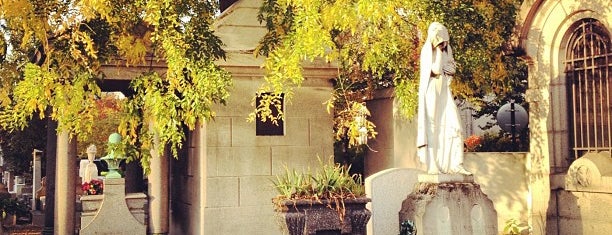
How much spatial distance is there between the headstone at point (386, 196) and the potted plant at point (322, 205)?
1345 millimetres

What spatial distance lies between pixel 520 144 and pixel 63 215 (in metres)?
12.2

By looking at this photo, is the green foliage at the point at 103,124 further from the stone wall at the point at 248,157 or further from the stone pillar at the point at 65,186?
the stone wall at the point at 248,157

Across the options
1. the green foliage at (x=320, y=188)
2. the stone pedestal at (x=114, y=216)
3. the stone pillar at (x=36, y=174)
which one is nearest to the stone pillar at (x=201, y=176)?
the stone pedestal at (x=114, y=216)

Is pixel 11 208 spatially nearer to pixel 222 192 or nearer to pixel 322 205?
pixel 222 192

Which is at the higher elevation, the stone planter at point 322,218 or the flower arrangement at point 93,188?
the flower arrangement at point 93,188

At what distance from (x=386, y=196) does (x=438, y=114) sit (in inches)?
89.5

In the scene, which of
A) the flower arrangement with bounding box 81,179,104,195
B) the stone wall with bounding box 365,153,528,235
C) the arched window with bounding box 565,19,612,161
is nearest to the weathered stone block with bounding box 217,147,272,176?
the stone wall with bounding box 365,153,528,235

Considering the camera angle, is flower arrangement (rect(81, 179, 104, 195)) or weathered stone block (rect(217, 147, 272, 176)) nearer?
weathered stone block (rect(217, 147, 272, 176))

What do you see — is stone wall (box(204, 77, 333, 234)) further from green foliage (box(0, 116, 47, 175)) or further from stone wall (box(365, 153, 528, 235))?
green foliage (box(0, 116, 47, 175))

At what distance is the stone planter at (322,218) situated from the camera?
879 centimetres

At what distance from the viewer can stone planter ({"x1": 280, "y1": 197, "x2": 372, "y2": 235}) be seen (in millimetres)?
Result: 8789

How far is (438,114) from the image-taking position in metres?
8.96

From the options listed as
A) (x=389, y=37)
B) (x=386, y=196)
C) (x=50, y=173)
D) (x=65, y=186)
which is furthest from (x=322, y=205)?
(x=50, y=173)

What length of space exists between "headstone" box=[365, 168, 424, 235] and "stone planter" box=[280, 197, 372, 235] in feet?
4.71
